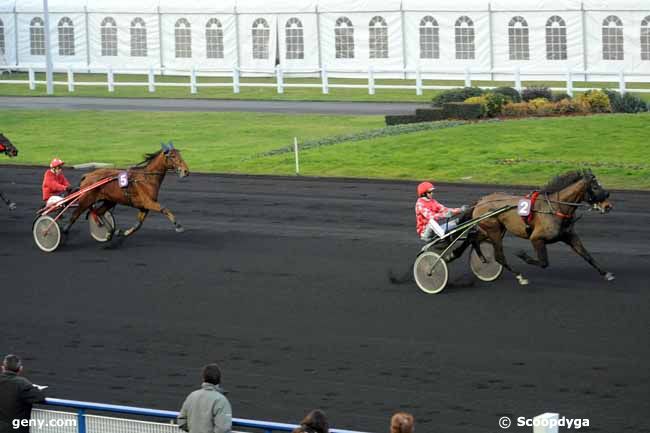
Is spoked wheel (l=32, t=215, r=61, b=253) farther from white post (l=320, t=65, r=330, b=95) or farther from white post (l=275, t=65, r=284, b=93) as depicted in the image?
white post (l=275, t=65, r=284, b=93)

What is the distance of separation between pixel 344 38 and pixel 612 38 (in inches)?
373

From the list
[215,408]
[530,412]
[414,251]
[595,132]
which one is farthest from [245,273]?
[595,132]

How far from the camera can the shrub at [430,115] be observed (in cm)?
3209

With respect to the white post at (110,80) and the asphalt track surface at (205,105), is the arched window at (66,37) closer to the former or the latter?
the white post at (110,80)

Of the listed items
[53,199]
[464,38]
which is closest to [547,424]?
[53,199]

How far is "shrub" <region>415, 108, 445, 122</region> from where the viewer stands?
32094 mm

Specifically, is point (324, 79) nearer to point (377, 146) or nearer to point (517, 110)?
point (517, 110)

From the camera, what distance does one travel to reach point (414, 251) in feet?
60.3

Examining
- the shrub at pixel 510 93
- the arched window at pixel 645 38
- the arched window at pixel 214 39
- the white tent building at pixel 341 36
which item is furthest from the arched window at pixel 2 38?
the shrub at pixel 510 93

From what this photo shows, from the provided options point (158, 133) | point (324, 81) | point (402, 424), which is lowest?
point (402, 424)

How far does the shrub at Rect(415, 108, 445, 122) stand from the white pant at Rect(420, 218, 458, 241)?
646 inches

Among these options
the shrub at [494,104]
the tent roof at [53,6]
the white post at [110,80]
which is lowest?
the shrub at [494,104]

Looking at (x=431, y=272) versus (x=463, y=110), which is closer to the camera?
(x=431, y=272)

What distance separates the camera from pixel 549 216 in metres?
15.6
